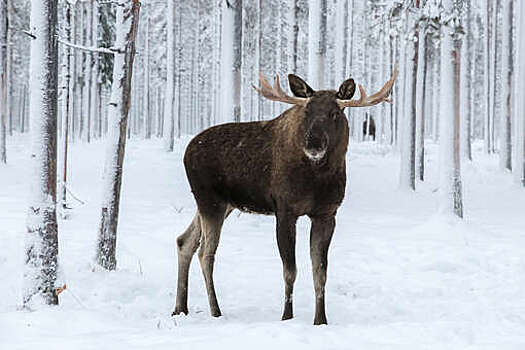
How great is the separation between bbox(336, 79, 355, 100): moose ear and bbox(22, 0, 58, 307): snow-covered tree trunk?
250 centimetres

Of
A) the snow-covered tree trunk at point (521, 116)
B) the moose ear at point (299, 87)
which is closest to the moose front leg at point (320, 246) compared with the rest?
the moose ear at point (299, 87)

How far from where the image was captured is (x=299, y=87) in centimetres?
539

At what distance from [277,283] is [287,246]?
1.90m

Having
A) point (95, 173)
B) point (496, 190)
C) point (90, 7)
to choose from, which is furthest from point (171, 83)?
point (496, 190)

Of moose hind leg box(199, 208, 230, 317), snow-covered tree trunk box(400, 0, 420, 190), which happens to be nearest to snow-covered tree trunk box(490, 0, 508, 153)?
snow-covered tree trunk box(400, 0, 420, 190)

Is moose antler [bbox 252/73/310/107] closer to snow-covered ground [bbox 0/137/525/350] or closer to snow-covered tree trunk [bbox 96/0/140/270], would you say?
snow-covered ground [bbox 0/137/525/350]

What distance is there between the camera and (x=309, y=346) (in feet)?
13.5

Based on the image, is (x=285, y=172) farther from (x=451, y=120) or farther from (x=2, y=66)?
(x=2, y=66)

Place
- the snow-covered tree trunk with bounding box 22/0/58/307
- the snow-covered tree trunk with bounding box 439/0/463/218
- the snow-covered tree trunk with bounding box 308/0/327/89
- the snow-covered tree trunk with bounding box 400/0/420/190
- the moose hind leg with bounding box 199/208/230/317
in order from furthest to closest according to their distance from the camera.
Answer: the snow-covered tree trunk with bounding box 400/0/420/190
the snow-covered tree trunk with bounding box 308/0/327/89
the snow-covered tree trunk with bounding box 439/0/463/218
the moose hind leg with bounding box 199/208/230/317
the snow-covered tree trunk with bounding box 22/0/58/307

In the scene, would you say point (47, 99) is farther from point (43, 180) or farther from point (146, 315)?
point (146, 315)

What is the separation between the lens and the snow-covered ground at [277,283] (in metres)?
4.41

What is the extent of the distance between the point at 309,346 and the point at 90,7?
27111mm

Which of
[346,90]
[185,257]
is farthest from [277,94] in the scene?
[185,257]

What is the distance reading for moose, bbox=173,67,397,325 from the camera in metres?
5.18
